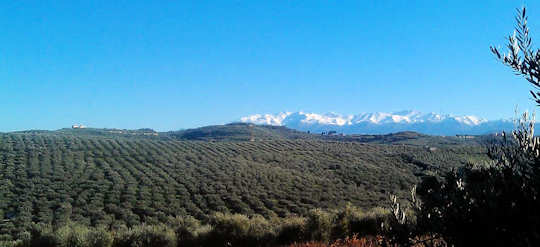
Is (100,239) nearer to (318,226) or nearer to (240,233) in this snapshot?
(240,233)

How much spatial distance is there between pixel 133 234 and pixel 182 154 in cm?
3568

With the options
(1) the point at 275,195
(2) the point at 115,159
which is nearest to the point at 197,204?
(1) the point at 275,195

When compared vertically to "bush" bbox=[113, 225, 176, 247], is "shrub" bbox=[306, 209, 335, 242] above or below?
above

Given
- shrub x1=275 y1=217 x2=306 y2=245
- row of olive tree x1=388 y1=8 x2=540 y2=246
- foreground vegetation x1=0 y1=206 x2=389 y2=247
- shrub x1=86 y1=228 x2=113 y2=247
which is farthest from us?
shrub x1=275 y1=217 x2=306 y2=245

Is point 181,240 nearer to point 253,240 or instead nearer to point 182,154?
point 253,240

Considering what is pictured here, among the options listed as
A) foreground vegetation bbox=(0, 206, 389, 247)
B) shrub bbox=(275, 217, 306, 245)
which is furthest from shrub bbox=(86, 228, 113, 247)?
shrub bbox=(275, 217, 306, 245)

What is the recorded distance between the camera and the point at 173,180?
1254 inches

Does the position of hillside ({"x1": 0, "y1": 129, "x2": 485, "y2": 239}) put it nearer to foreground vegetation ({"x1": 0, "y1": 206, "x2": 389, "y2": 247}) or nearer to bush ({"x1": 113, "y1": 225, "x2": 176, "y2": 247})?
foreground vegetation ({"x1": 0, "y1": 206, "x2": 389, "y2": 247})

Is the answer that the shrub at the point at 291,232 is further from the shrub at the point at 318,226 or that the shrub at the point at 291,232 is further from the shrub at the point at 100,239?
the shrub at the point at 100,239

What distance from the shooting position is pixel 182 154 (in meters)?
46.1

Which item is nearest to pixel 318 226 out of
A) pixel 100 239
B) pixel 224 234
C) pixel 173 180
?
pixel 224 234

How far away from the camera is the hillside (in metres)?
23.2

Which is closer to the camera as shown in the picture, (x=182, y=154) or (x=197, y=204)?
(x=197, y=204)

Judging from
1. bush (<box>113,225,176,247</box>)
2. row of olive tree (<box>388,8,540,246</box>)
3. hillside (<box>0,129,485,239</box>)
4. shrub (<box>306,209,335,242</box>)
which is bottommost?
hillside (<box>0,129,485,239</box>)
